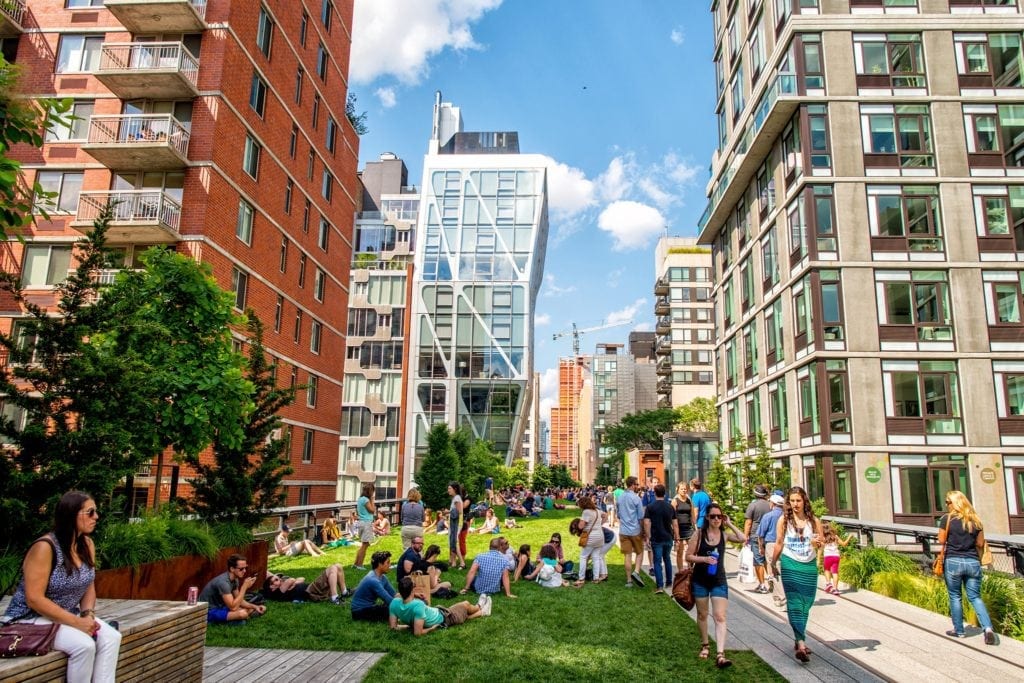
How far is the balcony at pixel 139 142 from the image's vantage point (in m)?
21.5

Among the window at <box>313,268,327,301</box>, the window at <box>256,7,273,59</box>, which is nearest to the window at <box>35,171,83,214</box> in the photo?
the window at <box>256,7,273,59</box>

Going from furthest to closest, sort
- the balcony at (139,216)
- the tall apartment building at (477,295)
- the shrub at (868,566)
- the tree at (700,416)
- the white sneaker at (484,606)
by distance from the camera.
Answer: the tree at (700,416)
the tall apartment building at (477,295)
the balcony at (139,216)
the shrub at (868,566)
the white sneaker at (484,606)

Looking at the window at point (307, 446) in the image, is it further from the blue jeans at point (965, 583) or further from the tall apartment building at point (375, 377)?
the tall apartment building at point (375, 377)

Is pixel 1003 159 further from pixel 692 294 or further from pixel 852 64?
pixel 692 294

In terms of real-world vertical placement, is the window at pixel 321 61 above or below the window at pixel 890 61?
above

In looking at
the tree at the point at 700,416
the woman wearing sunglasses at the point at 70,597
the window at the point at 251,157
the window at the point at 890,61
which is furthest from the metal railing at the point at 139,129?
the tree at the point at 700,416

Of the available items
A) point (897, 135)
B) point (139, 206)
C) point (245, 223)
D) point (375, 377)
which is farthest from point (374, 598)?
point (375, 377)

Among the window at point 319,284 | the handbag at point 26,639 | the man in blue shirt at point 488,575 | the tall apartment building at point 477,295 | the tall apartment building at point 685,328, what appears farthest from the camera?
the tall apartment building at point 685,328

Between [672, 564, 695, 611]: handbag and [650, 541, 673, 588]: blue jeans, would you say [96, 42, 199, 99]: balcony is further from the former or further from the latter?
[672, 564, 695, 611]: handbag

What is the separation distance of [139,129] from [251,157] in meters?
3.81

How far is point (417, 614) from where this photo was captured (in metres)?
9.30

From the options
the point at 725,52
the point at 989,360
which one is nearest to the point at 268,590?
the point at 989,360

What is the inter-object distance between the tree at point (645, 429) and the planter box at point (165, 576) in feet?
231

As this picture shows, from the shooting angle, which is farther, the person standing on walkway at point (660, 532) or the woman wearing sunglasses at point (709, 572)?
the person standing on walkway at point (660, 532)
